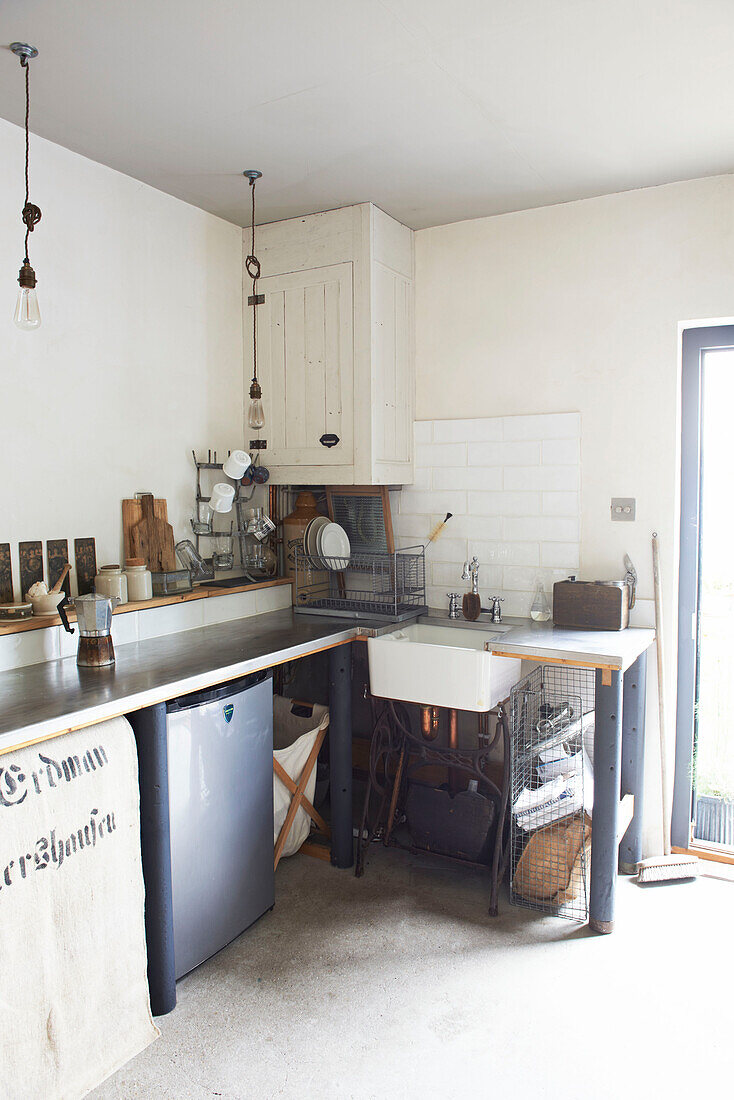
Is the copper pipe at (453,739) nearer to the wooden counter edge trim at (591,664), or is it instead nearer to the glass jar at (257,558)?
the wooden counter edge trim at (591,664)

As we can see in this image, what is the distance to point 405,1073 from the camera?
1.98 meters

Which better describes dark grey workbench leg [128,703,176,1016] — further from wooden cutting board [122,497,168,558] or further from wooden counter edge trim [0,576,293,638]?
wooden cutting board [122,497,168,558]

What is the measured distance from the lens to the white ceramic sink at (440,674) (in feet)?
8.69

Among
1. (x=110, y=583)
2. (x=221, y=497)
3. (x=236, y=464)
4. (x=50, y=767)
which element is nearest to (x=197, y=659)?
(x=110, y=583)

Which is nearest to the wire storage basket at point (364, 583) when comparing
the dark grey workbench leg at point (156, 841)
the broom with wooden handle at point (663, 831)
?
the broom with wooden handle at point (663, 831)

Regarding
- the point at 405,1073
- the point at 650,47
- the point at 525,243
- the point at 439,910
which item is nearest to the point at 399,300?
the point at 525,243

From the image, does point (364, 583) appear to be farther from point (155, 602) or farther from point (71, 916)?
point (71, 916)

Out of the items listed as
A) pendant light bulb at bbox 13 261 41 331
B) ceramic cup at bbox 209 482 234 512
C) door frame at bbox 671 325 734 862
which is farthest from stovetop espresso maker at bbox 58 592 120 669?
door frame at bbox 671 325 734 862

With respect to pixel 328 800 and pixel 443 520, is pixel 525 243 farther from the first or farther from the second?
pixel 328 800

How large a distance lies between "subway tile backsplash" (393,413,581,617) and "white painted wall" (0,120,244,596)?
2.94 ft

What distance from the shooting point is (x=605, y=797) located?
8.30 ft

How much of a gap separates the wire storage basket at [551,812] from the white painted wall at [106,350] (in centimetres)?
163

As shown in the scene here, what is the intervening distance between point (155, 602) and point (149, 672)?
0.57m

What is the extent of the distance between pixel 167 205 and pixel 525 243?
1453 mm
